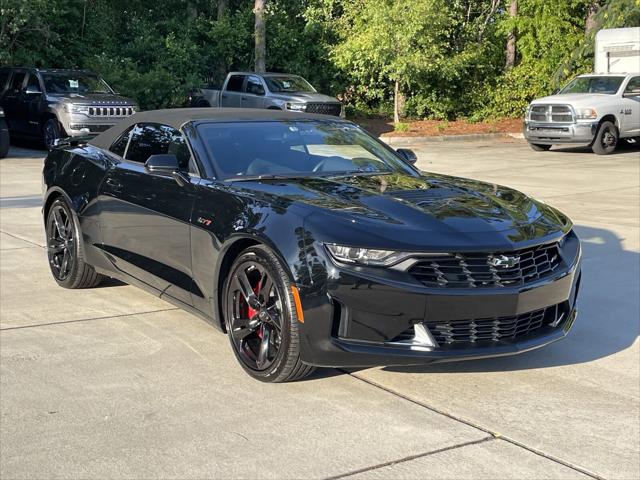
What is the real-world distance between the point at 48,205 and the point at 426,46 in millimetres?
20257

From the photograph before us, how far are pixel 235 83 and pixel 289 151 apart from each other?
1937cm

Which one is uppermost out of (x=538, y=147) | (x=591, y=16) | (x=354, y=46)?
(x=591, y=16)

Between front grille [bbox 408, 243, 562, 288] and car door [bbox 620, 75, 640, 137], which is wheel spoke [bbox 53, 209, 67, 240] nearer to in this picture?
front grille [bbox 408, 243, 562, 288]

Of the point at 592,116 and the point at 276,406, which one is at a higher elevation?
the point at 592,116

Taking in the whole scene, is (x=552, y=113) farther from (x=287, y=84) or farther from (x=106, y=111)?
(x=106, y=111)

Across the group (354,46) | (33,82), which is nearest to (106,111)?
(33,82)

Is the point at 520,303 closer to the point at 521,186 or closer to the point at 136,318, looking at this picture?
the point at 136,318

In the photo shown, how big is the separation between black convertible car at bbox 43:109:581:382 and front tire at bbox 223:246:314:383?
11 millimetres

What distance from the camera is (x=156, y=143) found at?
6.31 m

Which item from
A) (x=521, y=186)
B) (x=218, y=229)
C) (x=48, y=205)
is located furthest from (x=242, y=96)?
(x=218, y=229)

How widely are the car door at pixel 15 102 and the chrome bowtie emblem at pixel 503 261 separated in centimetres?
1734

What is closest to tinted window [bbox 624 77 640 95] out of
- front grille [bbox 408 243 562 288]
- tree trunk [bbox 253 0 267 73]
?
tree trunk [bbox 253 0 267 73]

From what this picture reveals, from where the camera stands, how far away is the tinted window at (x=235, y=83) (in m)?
24.5

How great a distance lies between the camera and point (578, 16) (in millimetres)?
29688
